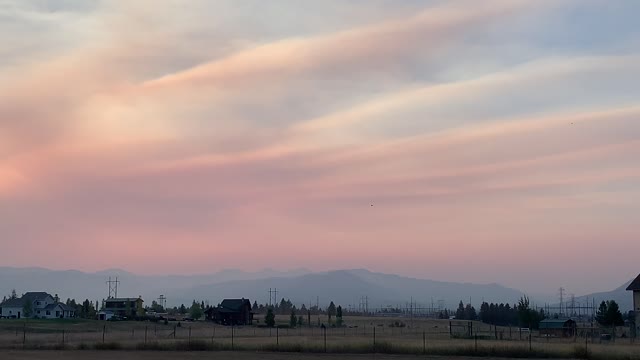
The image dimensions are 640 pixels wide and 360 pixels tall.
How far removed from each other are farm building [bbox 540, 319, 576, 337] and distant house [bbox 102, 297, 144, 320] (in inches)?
2645

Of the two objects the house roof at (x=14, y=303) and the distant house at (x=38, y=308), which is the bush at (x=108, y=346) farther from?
the house roof at (x=14, y=303)

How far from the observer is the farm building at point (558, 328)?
3337 inches

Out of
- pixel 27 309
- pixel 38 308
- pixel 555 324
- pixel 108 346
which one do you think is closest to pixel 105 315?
pixel 38 308

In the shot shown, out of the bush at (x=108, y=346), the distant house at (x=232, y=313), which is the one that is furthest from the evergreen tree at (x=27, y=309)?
the bush at (x=108, y=346)

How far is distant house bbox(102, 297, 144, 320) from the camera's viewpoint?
13550 centimetres

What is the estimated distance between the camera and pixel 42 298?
138 metres

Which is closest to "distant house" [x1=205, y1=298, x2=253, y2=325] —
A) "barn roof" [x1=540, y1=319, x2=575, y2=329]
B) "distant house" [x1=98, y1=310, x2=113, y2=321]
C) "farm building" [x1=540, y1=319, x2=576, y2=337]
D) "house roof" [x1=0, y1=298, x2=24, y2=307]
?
"distant house" [x1=98, y1=310, x2=113, y2=321]

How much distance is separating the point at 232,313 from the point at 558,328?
55.4m

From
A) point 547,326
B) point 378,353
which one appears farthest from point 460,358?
point 547,326

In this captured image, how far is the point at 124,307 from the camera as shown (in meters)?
139

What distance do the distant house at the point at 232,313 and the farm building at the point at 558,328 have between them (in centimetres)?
5104

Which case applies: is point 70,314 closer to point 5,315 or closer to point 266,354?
point 5,315

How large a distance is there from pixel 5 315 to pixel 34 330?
50.6 m

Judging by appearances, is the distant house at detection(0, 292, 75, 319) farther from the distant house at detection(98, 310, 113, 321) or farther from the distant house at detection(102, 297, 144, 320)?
the distant house at detection(98, 310, 113, 321)
